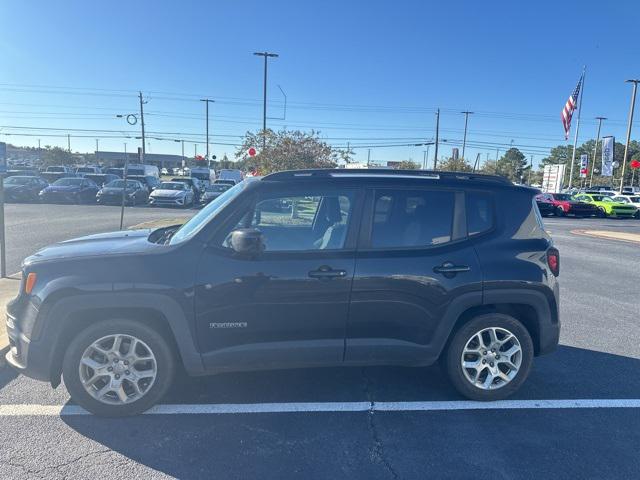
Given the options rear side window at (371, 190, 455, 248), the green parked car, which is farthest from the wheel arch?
the green parked car

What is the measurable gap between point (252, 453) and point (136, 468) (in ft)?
2.40

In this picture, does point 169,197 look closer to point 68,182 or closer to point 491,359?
point 68,182

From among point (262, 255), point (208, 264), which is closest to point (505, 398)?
point (262, 255)

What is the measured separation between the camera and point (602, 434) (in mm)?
3467

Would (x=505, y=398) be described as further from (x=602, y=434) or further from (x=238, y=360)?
(x=238, y=360)

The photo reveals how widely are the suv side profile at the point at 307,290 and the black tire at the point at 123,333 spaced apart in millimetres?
10

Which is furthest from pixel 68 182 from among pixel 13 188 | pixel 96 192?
Answer: pixel 13 188

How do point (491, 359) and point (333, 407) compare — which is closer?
point (333, 407)

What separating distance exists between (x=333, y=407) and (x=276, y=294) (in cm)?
108

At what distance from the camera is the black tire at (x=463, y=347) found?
12.8ft

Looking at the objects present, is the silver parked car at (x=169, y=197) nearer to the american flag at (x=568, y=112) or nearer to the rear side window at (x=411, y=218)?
the rear side window at (x=411, y=218)

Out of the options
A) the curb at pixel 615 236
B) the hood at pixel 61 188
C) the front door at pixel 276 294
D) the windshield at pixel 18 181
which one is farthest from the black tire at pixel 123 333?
the windshield at pixel 18 181

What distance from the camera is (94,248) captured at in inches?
146

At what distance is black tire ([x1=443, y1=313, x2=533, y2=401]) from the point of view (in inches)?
153
